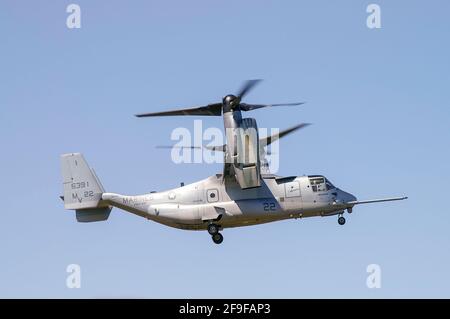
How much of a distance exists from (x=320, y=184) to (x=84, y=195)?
39.9 feet

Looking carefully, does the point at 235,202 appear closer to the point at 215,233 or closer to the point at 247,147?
the point at 215,233

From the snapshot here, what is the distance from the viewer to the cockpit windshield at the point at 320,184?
51219mm

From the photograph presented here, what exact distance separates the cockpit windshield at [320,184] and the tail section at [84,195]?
34.9 feet

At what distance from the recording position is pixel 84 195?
5228cm

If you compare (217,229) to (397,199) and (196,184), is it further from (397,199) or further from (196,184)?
(397,199)

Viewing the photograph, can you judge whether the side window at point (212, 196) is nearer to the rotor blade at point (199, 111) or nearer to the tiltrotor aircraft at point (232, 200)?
the tiltrotor aircraft at point (232, 200)

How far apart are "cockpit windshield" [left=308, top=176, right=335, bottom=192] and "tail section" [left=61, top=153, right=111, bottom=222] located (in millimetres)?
10639

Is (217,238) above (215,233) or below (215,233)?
below

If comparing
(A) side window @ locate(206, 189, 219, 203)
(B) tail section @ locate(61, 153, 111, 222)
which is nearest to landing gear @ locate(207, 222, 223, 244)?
(A) side window @ locate(206, 189, 219, 203)

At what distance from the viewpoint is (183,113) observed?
50.0 m

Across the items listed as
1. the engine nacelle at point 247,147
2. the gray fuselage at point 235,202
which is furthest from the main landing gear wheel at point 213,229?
the engine nacelle at point 247,147

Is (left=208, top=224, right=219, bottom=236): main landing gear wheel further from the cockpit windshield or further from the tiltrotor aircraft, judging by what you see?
the cockpit windshield

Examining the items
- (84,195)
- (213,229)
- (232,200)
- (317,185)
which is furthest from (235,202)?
(84,195)
